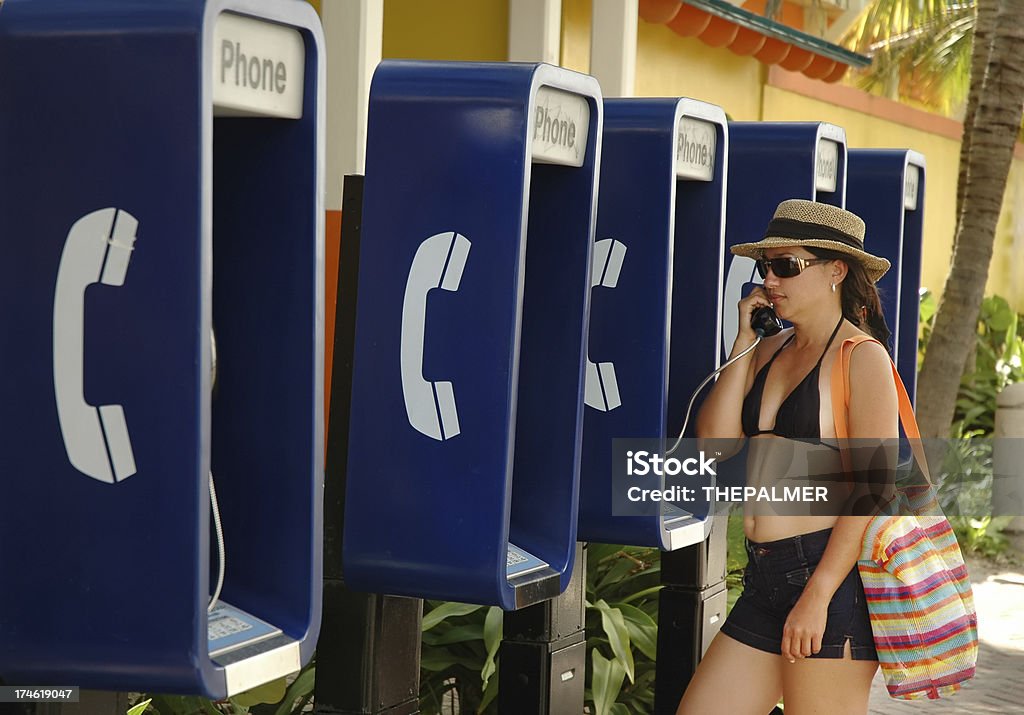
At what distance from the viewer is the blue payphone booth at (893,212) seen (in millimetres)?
5285

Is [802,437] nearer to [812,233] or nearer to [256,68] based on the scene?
[812,233]

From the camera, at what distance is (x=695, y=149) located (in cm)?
375

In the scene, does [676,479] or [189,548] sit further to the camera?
[676,479]

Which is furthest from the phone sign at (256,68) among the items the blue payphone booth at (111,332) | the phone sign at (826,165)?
the phone sign at (826,165)

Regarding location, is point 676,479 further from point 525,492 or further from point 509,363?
point 509,363

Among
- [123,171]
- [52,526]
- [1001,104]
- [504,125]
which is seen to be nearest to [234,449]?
[52,526]

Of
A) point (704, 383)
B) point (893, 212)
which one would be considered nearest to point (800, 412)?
point (704, 383)

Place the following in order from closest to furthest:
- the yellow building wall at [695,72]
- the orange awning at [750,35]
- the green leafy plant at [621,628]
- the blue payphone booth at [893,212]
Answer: the green leafy plant at [621,628], the blue payphone booth at [893,212], the orange awning at [750,35], the yellow building wall at [695,72]

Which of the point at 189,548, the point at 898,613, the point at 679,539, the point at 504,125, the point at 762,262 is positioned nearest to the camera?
the point at 189,548

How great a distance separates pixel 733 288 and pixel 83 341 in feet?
8.80

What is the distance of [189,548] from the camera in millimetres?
2004

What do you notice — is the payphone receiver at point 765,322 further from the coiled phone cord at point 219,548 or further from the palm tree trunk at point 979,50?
the palm tree trunk at point 979,50

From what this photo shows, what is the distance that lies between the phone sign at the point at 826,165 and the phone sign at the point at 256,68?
2.47m

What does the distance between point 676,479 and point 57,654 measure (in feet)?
7.15
